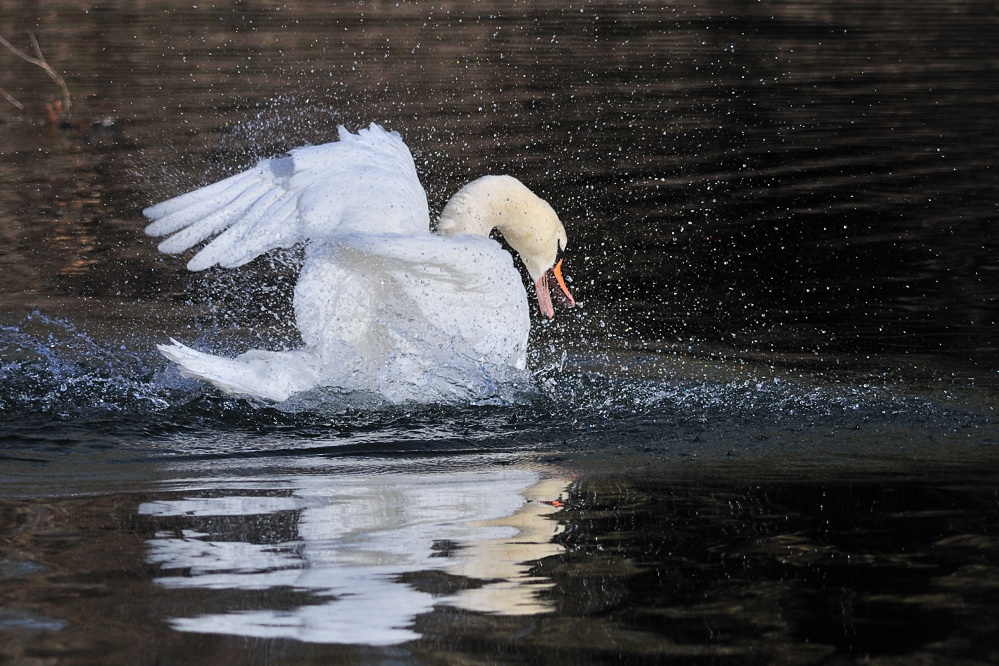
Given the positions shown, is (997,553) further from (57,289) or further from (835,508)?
(57,289)

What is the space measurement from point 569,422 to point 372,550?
7.02 ft

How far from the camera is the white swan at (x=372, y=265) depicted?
5602 millimetres

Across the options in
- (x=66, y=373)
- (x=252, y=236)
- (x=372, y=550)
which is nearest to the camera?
(x=372, y=550)

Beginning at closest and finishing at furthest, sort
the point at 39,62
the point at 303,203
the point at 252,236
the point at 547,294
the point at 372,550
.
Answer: the point at 372,550 < the point at 303,203 < the point at 252,236 < the point at 547,294 < the point at 39,62

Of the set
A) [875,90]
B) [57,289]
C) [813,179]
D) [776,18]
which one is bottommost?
[57,289]

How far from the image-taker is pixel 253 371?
18.7 feet

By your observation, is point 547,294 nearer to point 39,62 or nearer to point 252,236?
point 252,236

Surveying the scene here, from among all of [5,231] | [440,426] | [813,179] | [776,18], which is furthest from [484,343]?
[776,18]

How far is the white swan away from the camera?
560 cm

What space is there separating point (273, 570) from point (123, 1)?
1004 inches

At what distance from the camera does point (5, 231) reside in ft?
33.3

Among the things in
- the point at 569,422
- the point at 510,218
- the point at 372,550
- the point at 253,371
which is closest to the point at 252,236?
the point at 253,371

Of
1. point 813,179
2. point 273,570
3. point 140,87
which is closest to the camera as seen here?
point 273,570

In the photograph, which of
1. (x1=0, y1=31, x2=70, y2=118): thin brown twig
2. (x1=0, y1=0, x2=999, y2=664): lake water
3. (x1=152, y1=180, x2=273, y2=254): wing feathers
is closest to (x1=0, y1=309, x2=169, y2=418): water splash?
(x1=0, y1=0, x2=999, y2=664): lake water
